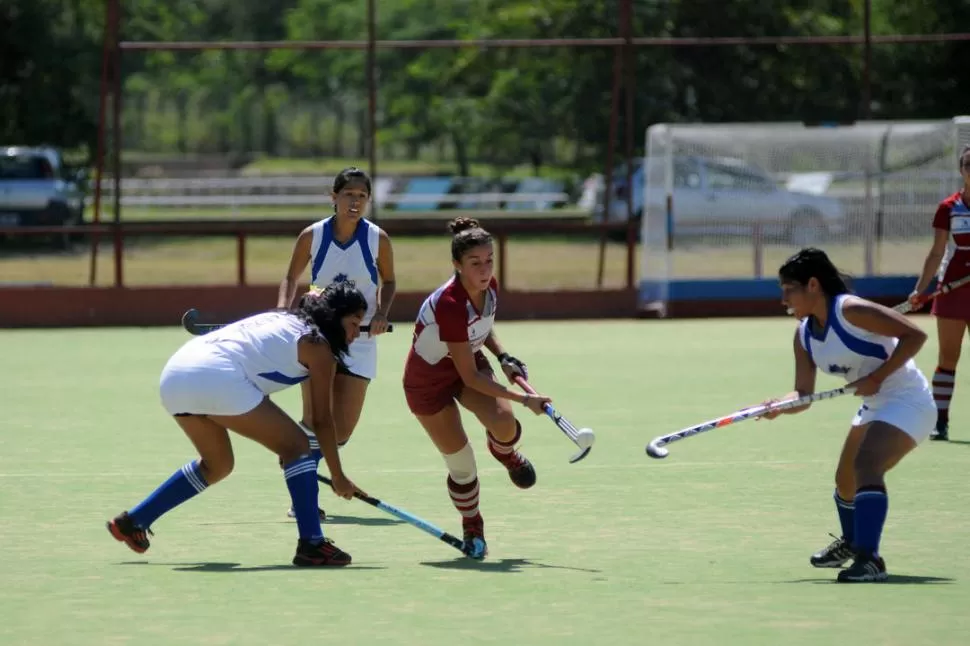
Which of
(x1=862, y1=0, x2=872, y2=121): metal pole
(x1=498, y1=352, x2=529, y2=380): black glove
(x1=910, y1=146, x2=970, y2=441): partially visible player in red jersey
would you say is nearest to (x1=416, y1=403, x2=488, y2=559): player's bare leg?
(x1=498, y1=352, x2=529, y2=380): black glove

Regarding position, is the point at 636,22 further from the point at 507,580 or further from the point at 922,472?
the point at 507,580

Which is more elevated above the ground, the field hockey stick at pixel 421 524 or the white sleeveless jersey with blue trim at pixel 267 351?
the white sleeveless jersey with blue trim at pixel 267 351

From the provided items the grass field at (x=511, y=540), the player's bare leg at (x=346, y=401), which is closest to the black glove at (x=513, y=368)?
the grass field at (x=511, y=540)

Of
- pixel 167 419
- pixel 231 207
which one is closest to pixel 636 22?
pixel 231 207

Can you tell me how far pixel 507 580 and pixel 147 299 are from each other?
13640mm

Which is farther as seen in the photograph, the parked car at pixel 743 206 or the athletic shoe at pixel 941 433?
the parked car at pixel 743 206

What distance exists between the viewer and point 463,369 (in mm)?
6988

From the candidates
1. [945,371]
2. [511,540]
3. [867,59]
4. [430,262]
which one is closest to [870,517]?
[511,540]

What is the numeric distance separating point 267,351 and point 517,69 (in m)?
31.5

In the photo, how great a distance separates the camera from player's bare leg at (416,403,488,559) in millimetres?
7160

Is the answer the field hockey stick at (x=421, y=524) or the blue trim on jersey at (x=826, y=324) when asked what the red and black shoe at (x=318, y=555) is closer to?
the field hockey stick at (x=421, y=524)

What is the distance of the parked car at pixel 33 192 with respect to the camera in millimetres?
30719

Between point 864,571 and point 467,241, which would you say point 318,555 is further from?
point 864,571

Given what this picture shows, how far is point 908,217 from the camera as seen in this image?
20062 millimetres
